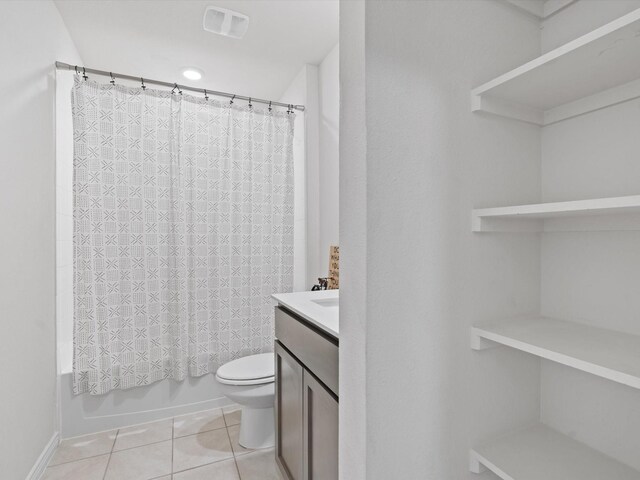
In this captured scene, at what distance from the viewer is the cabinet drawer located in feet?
3.40

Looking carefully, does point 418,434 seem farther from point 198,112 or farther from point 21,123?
point 198,112

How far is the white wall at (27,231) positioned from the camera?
54.5 inches

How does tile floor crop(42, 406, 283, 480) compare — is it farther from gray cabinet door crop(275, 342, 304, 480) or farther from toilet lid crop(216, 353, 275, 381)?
toilet lid crop(216, 353, 275, 381)

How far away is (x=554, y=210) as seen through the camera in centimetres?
73

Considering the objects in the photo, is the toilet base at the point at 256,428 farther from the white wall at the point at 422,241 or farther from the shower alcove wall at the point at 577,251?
the shower alcove wall at the point at 577,251

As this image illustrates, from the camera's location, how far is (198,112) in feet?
7.55

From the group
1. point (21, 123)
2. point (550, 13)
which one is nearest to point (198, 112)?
point (21, 123)

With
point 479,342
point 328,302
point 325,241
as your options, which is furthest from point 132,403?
point 479,342

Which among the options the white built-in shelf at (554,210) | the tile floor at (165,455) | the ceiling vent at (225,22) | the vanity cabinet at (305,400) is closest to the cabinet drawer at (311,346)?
the vanity cabinet at (305,400)

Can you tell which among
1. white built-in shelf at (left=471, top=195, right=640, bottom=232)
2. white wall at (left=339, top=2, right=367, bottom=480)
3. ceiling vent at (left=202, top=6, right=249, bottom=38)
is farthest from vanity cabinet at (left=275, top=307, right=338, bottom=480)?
ceiling vent at (left=202, top=6, right=249, bottom=38)

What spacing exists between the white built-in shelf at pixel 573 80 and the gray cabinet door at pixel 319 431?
988 mm

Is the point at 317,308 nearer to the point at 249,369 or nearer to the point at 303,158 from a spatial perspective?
the point at 249,369

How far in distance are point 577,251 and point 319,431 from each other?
3.25 feet

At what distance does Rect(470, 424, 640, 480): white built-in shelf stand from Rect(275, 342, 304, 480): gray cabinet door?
68cm
